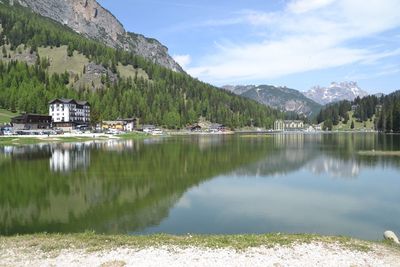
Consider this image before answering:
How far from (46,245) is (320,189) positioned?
31972 mm

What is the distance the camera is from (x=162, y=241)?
21.4 m

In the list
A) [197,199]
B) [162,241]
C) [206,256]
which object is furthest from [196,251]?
[197,199]

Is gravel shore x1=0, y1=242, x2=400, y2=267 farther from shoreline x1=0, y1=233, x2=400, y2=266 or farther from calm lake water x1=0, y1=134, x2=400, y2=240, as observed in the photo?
calm lake water x1=0, y1=134, x2=400, y2=240

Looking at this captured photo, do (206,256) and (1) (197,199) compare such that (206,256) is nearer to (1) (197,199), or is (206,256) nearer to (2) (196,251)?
(2) (196,251)

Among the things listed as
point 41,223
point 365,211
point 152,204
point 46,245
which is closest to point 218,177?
point 152,204

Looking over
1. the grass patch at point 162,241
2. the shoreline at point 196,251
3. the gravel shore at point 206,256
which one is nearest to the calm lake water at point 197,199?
the grass patch at point 162,241

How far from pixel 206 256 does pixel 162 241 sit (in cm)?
370

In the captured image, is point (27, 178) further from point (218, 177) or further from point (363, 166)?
point (363, 166)

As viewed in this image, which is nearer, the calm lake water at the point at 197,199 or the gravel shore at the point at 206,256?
the gravel shore at the point at 206,256

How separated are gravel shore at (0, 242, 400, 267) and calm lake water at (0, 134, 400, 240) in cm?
717

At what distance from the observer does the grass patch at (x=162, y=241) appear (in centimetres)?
2012

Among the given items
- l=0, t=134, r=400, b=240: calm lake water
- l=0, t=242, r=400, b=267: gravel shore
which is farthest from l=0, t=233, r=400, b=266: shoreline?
l=0, t=134, r=400, b=240: calm lake water

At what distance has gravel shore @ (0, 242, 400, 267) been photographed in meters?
17.6

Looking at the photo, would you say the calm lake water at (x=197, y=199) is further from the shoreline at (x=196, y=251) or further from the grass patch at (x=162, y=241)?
the shoreline at (x=196, y=251)
